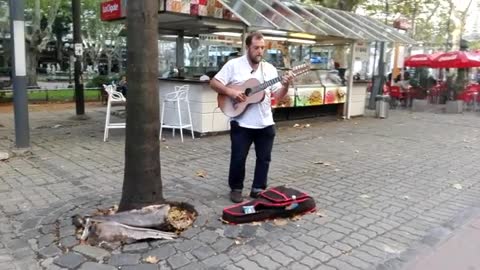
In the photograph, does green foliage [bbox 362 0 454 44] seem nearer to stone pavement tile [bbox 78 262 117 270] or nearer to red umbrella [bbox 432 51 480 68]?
red umbrella [bbox 432 51 480 68]

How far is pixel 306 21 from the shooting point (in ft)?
34.7

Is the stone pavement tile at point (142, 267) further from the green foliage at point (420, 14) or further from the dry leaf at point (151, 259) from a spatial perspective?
the green foliage at point (420, 14)

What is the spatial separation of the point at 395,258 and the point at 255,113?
184 cm

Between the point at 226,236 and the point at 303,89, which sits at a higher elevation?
A: the point at 303,89

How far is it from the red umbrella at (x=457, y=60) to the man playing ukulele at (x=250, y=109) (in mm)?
12695

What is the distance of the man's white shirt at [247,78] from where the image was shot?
14.1 ft

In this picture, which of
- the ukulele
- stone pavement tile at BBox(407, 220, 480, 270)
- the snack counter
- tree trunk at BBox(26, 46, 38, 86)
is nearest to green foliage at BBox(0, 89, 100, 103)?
tree trunk at BBox(26, 46, 38, 86)

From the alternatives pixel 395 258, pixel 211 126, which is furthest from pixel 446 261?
pixel 211 126

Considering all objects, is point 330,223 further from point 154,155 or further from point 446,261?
point 154,155

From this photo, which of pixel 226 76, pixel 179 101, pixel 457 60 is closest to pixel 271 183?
pixel 226 76

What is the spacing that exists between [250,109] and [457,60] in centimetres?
1309

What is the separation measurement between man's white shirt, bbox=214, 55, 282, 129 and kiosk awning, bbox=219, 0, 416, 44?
465 cm

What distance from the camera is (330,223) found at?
404 cm

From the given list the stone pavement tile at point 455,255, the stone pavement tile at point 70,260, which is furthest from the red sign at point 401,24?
the stone pavement tile at point 70,260
